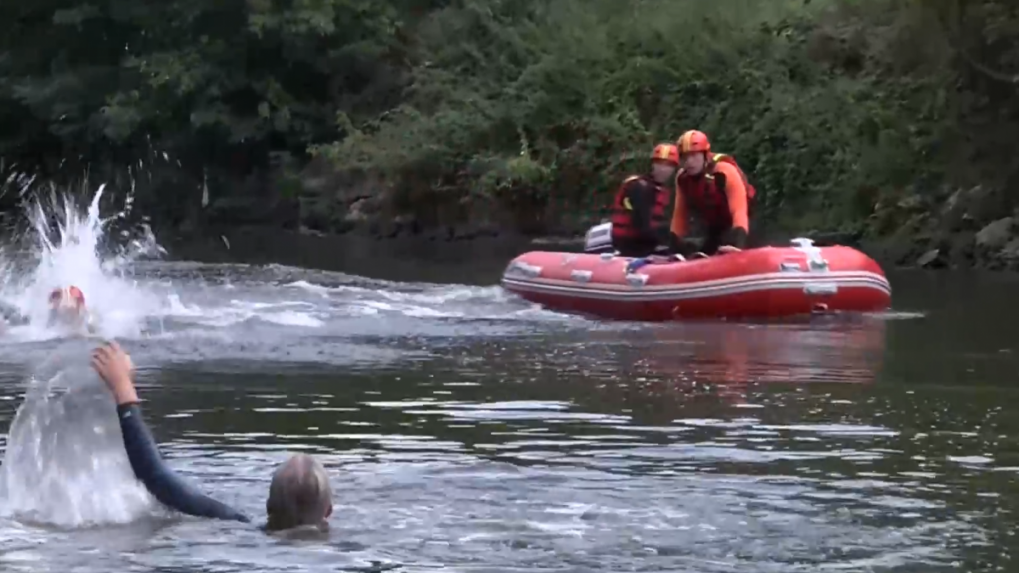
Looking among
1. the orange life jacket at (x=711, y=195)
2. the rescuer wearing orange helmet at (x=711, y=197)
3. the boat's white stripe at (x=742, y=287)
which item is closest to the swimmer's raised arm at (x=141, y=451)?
the boat's white stripe at (x=742, y=287)

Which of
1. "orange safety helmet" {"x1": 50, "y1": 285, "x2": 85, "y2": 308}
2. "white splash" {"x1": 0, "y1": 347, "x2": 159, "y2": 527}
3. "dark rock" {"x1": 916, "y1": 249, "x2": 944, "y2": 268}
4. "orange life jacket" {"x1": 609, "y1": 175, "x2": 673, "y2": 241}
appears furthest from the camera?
"dark rock" {"x1": 916, "y1": 249, "x2": 944, "y2": 268}

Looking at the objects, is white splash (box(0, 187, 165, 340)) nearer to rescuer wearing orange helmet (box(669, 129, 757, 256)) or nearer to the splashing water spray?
the splashing water spray

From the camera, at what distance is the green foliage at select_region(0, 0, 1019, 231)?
25.4 meters

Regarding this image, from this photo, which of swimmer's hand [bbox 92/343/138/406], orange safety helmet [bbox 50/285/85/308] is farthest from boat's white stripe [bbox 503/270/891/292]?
swimmer's hand [bbox 92/343/138/406]

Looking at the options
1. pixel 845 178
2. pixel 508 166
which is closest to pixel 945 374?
pixel 845 178

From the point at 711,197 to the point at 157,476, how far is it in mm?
10490

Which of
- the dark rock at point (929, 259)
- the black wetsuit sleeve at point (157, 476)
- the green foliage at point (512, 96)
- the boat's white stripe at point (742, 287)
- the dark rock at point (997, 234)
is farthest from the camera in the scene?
the green foliage at point (512, 96)

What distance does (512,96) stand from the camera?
109 ft

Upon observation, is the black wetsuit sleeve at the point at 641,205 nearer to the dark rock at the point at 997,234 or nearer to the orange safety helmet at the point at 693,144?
the orange safety helmet at the point at 693,144

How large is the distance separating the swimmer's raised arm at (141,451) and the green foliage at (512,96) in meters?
16.6

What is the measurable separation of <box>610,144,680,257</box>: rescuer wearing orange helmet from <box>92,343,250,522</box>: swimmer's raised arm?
33.3 ft

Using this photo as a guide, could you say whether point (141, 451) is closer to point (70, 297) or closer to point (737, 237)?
point (70, 297)

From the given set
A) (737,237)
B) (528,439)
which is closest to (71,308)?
(528,439)

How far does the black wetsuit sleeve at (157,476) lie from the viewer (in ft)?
23.4
